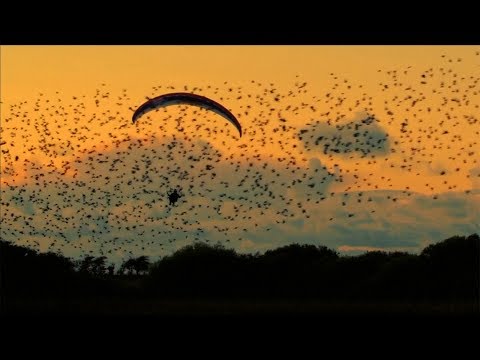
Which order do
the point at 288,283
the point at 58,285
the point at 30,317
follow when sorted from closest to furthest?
the point at 30,317, the point at 58,285, the point at 288,283

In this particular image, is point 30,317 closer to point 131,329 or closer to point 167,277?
point 131,329

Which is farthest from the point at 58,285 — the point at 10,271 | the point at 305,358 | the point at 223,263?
the point at 305,358

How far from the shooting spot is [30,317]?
99.5 ft

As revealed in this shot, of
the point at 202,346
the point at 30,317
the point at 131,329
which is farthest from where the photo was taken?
the point at 30,317

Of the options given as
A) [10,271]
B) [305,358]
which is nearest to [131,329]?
[305,358]

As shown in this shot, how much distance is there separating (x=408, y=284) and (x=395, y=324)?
30.7 m

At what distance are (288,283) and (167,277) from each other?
8290mm

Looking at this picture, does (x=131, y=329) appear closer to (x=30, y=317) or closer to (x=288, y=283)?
(x=30, y=317)

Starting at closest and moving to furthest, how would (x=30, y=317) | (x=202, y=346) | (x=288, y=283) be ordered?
(x=202, y=346) < (x=30, y=317) < (x=288, y=283)

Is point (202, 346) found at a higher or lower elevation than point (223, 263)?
lower

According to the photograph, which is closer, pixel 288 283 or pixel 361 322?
pixel 361 322

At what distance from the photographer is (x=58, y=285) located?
56594 millimetres

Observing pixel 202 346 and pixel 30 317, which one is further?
pixel 30 317

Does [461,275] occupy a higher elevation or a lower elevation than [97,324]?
higher
